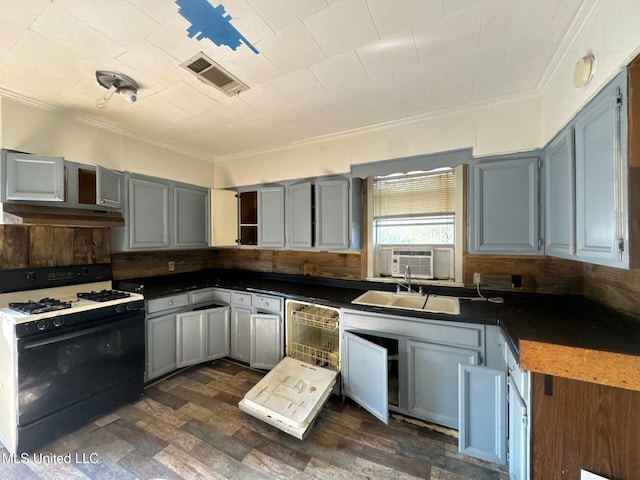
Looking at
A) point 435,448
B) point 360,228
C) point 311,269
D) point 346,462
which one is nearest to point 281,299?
point 311,269

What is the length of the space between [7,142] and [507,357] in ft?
12.1

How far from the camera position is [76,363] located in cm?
186

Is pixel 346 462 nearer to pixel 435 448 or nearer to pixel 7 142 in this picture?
pixel 435 448

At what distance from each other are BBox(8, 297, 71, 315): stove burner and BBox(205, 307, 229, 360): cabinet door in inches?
45.8

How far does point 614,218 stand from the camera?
41.9 inches

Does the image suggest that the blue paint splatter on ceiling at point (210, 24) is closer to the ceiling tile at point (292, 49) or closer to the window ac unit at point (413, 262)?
the ceiling tile at point (292, 49)

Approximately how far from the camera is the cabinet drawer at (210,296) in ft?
9.14

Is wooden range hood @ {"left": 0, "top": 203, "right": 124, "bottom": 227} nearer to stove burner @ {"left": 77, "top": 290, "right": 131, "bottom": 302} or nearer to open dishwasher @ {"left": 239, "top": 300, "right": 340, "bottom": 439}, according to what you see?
stove burner @ {"left": 77, "top": 290, "right": 131, "bottom": 302}

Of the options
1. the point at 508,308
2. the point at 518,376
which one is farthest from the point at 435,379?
the point at 508,308

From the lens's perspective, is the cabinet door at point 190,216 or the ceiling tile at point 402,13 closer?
the ceiling tile at point 402,13

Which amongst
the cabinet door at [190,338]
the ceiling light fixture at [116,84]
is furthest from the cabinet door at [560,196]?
the cabinet door at [190,338]

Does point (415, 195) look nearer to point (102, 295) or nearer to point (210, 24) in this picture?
point (210, 24)

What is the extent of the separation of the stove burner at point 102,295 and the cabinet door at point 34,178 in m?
0.82
